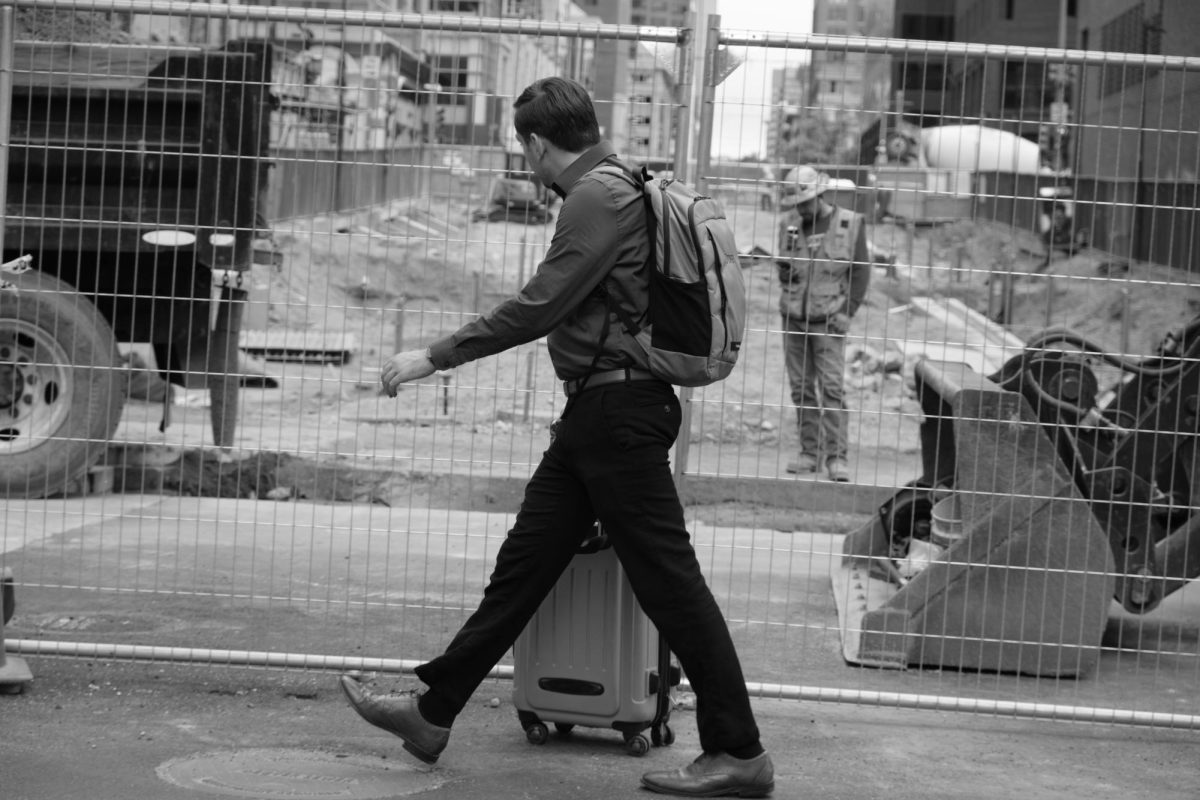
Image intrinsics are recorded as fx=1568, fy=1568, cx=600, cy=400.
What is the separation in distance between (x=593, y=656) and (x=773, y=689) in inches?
36.8

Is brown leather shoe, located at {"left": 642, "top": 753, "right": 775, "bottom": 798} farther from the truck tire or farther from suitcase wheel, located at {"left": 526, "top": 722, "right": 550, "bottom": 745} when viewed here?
the truck tire

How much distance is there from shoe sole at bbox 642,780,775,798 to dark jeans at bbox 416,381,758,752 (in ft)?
0.40

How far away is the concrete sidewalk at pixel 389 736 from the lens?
4543mm

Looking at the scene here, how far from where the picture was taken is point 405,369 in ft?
14.0

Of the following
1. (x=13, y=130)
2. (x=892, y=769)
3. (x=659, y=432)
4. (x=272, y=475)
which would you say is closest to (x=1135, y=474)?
(x=892, y=769)

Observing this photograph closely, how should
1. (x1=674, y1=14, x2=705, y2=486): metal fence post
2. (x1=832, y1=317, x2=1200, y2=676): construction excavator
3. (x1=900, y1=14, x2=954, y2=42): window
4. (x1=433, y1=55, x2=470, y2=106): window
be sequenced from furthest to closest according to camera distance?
1. (x1=900, y1=14, x2=954, y2=42): window
2. (x1=832, y1=317, x2=1200, y2=676): construction excavator
3. (x1=433, y1=55, x2=470, y2=106): window
4. (x1=674, y1=14, x2=705, y2=486): metal fence post

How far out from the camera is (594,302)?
4363 mm

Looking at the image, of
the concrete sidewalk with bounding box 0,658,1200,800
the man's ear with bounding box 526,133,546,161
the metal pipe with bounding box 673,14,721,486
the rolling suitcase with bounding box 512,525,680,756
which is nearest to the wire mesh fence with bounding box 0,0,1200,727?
the metal pipe with bounding box 673,14,721,486

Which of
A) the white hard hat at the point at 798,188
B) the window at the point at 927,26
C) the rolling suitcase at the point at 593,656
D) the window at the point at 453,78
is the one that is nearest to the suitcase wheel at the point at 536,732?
the rolling suitcase at the point at 593,656

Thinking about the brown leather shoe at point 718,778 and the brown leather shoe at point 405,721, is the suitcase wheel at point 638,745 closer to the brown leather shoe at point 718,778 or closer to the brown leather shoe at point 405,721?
the brown leather shoe at point 718,778

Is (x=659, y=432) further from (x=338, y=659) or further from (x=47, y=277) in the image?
(x=47, y=277)

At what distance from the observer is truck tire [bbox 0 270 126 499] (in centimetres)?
797

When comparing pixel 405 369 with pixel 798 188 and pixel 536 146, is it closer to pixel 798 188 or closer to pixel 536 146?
pixel 536 146

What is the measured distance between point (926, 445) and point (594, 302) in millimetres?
3610
